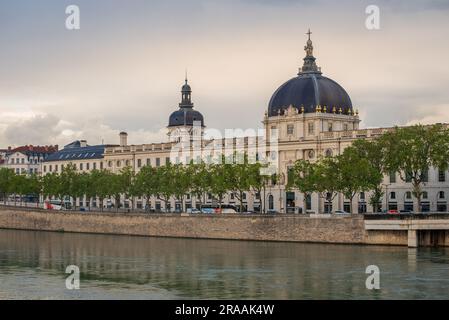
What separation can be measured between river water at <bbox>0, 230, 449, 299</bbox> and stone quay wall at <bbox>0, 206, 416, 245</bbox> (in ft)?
8.82

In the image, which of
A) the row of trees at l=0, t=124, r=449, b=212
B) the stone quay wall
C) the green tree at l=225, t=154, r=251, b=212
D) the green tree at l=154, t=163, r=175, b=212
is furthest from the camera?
the green tree at l=154, t=163, r=175, b=212

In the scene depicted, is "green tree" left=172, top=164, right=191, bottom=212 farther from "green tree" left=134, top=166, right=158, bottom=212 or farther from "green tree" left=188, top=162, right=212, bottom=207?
"green tree" left=134, top=166, right=158, bottom=212

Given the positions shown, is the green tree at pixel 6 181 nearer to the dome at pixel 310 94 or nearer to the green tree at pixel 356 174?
the dome at pixel 310 94

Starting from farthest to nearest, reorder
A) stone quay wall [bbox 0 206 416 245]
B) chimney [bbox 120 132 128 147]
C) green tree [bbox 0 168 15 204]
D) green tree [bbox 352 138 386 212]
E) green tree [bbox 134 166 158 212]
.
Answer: chimney [bbox 120 132 128 147]
green tree [bbox 0 168 15 204]
green tree [bbox 134 166 158 212]
green tree [bbox 352 138 386 212]
stone quay wall [bbox 0 206 416 245]

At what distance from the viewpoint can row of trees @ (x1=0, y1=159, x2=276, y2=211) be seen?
132000 mm

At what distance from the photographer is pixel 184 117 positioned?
19425cm

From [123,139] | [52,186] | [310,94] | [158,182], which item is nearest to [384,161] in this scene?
[310,94]

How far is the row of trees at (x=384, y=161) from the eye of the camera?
116 meters

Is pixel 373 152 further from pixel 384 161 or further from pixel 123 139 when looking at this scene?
pixel 123 139

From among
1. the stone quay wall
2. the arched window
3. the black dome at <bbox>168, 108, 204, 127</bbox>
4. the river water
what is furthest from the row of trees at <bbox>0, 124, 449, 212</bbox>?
the black dome at <bbox>168, 108, 204, 127</bbox>
